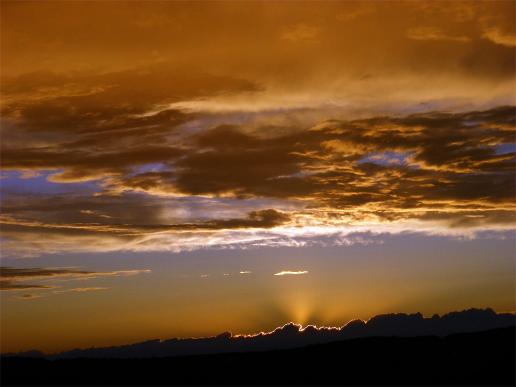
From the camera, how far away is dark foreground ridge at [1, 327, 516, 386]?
78.4 metres

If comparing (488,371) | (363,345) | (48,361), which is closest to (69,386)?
(48,361)

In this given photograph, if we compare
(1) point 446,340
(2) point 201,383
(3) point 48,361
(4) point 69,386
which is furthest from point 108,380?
(1) point 446,340

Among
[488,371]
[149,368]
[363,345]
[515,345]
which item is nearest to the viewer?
[488,371]

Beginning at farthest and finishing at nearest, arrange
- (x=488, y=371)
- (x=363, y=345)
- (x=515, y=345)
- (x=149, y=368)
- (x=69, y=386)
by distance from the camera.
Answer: (x=363, y=345) → (x=149, y=368) → (x=69, y=386) → (x=515, y=345) → (x=488, y=371)

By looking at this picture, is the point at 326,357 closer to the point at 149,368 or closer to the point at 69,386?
the point at 149,368

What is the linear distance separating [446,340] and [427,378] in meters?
21.5

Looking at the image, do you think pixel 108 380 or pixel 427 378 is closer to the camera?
pixel 427 378

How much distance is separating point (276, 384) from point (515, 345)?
28254 mm

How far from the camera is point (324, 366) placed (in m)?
92.9

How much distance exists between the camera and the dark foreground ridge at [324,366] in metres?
78.4

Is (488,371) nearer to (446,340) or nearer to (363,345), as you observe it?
(446,340)

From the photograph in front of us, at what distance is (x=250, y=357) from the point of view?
3937 inches

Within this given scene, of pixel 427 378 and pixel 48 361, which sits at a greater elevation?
pixel 48 361

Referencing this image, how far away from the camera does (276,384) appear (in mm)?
83188
